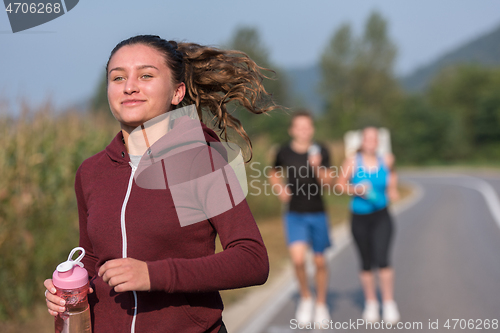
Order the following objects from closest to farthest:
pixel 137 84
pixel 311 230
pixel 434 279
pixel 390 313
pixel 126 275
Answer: pixel 126 275
pixel 137 84
pixel 390 313
pixel 311 230
pixel 434 279

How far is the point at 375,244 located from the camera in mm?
5316

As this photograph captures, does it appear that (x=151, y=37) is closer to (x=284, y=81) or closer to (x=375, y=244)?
(x=375, y=244)

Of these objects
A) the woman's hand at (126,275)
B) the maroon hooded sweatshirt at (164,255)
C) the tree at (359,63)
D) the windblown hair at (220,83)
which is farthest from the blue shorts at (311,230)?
the tree at (359,63)

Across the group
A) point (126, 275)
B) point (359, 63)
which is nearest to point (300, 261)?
point (126, 275)

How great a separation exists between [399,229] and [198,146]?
35.9 feet

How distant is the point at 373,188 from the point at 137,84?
4.09 m

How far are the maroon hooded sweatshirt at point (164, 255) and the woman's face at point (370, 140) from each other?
162 inches

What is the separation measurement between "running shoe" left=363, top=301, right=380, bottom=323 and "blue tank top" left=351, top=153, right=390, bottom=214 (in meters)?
1.02

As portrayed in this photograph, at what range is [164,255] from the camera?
5.23ft

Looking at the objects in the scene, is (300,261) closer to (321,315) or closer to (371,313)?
(321,315)

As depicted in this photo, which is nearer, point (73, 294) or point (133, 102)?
point (73, 294)

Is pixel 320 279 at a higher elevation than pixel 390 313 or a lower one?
higher

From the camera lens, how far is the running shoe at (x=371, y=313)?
5.38 meters

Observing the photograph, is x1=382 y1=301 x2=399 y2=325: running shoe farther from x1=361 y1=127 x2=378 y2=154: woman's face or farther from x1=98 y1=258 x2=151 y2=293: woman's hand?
x1=98 y1=258 x2=151 y2=293: woman's hand
